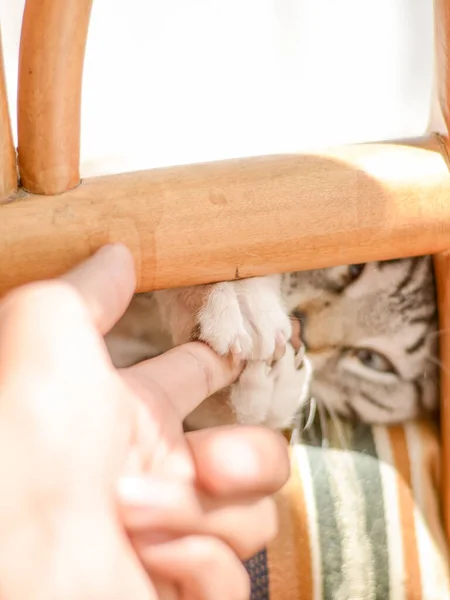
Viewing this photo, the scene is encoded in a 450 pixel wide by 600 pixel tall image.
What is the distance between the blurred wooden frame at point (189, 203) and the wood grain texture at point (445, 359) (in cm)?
7

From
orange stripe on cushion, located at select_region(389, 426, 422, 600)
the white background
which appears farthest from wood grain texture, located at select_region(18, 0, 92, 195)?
orange stripe on cushion, located at select_region(389, 426, 422, 600)

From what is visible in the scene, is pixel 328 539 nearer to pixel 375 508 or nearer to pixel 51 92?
pixel 375 508

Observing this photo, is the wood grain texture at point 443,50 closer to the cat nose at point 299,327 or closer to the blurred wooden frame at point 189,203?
the blurred wooden frame at point 189,203

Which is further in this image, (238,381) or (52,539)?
(238,381)

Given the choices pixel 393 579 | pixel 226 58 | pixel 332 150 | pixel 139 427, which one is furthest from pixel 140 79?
pixel 393 579

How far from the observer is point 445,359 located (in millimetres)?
521

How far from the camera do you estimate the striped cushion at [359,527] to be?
1.71ft

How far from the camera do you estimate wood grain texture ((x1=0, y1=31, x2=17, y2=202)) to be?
1.27ft

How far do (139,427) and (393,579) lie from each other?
32cm

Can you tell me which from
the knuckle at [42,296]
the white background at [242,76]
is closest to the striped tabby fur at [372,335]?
the white background at [242,76]

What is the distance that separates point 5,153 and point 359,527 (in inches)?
15.6

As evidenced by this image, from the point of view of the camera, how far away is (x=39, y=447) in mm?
274

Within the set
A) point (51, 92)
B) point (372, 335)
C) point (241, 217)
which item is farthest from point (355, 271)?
point (51, 92)

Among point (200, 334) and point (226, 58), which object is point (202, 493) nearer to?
point (200, 334)
